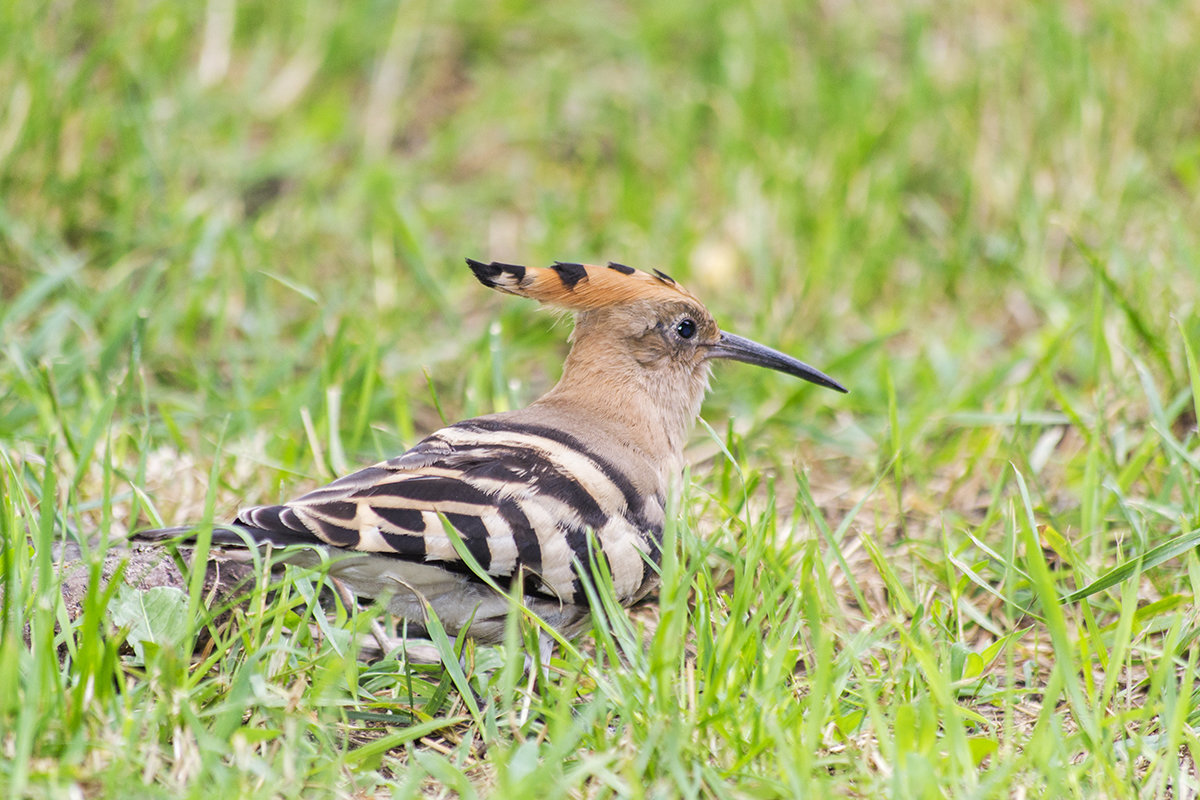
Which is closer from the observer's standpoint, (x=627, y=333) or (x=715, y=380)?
(x=627, y=333)

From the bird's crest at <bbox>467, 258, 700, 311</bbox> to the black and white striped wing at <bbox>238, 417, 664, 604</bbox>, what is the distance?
0.45 metres

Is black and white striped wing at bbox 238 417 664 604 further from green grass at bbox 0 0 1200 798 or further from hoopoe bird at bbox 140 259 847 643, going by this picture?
green grass at bbox 0 0 1200 798

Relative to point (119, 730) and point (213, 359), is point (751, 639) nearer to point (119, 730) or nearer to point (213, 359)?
point (119, 730)

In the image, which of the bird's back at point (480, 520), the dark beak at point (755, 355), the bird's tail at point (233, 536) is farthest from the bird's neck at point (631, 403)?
the bird's tail at point (233, 536)

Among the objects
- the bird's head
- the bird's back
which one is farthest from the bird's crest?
the bird's back

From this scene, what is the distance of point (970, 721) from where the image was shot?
2.21 meters

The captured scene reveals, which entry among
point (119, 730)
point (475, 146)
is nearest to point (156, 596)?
point (119, 730)

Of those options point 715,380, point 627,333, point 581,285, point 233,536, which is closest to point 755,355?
point 627,333

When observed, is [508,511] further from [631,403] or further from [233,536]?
[631,403]

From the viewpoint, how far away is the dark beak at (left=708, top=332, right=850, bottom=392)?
310 centimetres

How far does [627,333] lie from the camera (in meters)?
2.98

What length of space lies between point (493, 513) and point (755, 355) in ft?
3.41

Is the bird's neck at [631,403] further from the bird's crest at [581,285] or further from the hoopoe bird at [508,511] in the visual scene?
the bird's crest at [581,285]

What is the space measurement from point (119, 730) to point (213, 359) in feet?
6.25
